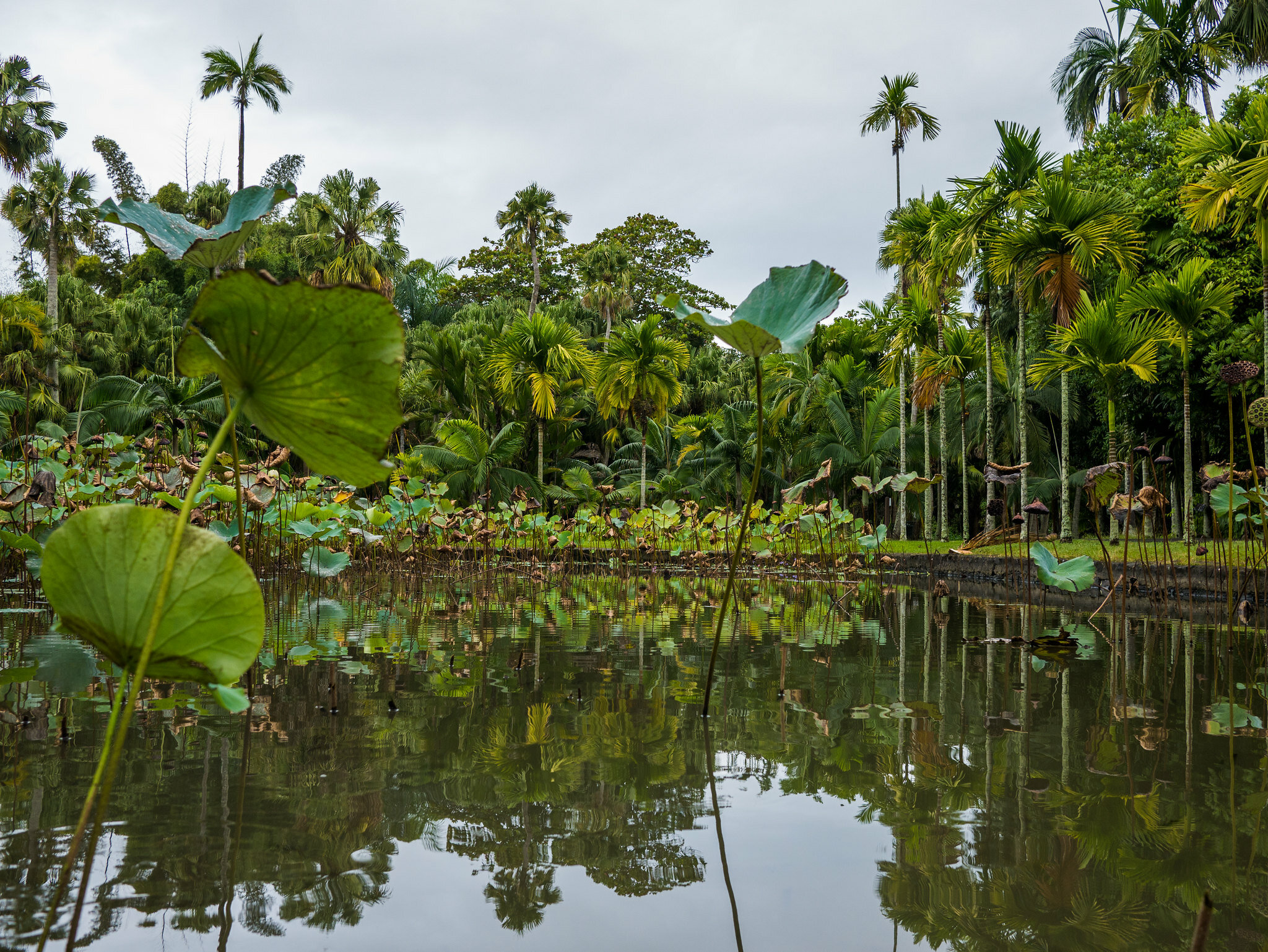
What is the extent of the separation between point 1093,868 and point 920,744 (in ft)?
2.62

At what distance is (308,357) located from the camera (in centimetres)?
115

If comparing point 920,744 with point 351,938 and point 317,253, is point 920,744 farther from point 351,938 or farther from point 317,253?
point 317,253

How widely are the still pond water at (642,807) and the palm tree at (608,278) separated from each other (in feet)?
76.6

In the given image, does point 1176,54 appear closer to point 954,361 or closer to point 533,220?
point 954,361

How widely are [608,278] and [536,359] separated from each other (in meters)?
6.82

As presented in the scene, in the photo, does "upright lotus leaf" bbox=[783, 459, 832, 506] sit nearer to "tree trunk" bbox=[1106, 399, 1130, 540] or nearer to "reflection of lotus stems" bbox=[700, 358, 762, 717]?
"reflection of lotus stems" bbox=[700, 358, 762, 717]

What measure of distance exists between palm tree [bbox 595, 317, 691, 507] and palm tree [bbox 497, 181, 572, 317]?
653 centimetres

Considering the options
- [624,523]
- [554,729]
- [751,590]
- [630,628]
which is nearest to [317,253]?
[624,523]

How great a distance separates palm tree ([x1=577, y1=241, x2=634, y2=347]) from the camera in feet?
84.2

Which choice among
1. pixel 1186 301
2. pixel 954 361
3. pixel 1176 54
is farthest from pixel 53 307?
pixel 1176 54

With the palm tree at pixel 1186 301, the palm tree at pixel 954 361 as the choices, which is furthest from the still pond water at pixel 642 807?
the palm tree at pixel 954 361

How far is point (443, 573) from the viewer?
945 cm

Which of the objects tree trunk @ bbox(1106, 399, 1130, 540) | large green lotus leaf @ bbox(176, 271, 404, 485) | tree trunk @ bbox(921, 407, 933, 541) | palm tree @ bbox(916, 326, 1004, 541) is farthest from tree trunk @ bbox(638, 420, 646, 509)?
large green lotus leaf @ bbox(176, 271, 404, 485)

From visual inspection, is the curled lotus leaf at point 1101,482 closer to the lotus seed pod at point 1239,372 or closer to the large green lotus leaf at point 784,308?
the lotus seed pod at point 1239,372
